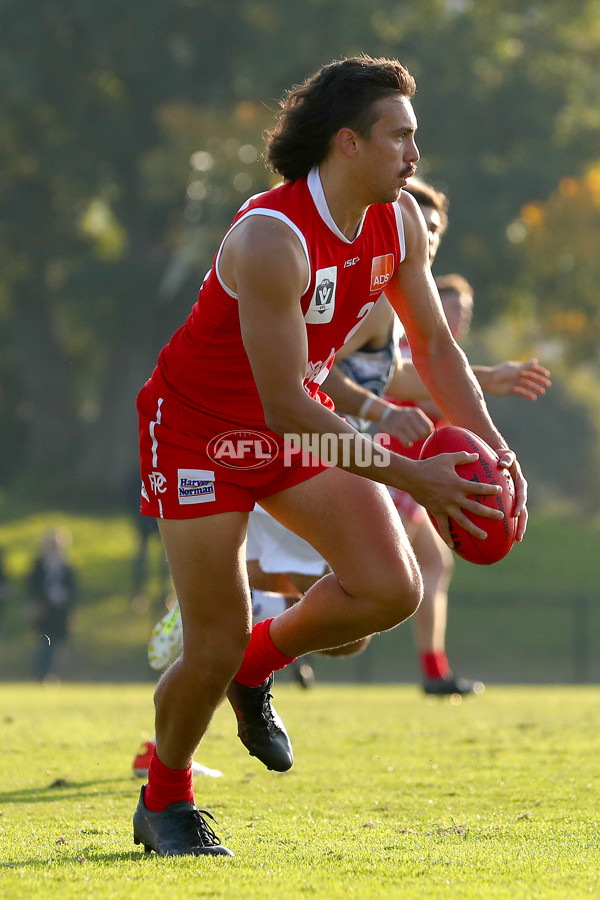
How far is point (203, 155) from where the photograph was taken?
94.2ft

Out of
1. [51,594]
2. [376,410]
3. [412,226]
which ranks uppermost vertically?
[412,226]

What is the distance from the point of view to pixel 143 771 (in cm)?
608

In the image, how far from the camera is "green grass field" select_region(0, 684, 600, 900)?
3.54 m

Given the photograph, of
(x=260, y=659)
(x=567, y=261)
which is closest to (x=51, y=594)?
(x=260, y=659)

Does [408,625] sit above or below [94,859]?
below

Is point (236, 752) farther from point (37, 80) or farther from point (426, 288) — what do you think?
point (37, 80)

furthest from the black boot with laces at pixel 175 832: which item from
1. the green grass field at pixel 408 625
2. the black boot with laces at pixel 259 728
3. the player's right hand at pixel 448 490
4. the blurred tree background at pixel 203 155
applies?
the blurred tree background at pixel 203 155

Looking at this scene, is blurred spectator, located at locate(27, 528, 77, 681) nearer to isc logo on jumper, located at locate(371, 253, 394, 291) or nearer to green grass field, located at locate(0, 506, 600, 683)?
green grass field, located at locate(0, 506, 600, 683)

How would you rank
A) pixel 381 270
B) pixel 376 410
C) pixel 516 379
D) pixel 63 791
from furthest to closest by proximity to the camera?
pixel 516 379, pixel 376 410, pixel 63 791, pixel 381 270

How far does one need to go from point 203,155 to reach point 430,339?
24917mm

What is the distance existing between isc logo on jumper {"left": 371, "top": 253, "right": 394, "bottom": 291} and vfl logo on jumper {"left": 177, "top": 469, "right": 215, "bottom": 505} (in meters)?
0.82

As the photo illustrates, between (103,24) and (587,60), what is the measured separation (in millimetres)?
11863

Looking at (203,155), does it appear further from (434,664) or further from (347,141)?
(347,141)

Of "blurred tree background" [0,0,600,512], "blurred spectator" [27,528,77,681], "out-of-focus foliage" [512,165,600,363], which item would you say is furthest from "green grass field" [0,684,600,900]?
"blurred tree background" [0,0,600,512]
